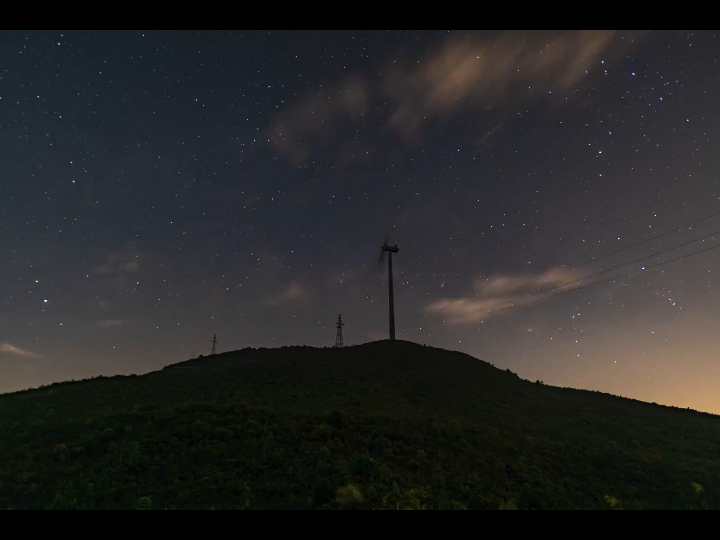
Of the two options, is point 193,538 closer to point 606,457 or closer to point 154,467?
point 154,467

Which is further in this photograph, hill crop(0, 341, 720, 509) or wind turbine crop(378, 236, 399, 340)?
wind turbine crop(378, 236, 399, 340)

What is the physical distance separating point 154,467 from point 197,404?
8.10m

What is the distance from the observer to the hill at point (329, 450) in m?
17.4

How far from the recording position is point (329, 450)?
21250 mm

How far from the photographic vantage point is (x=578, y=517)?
8.73ft

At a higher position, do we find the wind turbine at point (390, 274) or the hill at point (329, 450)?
the wind turbine at point (390, 274)

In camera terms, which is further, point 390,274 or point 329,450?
point 390,274

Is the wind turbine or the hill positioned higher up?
the wind turbine

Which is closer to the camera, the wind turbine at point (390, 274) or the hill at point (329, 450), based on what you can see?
the hill at point (329, 450)

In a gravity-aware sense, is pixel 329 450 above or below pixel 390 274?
below

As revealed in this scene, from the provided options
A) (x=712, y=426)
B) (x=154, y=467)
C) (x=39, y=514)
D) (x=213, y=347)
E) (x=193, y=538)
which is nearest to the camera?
(x=39, y=514)

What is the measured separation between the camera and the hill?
17.4 m
